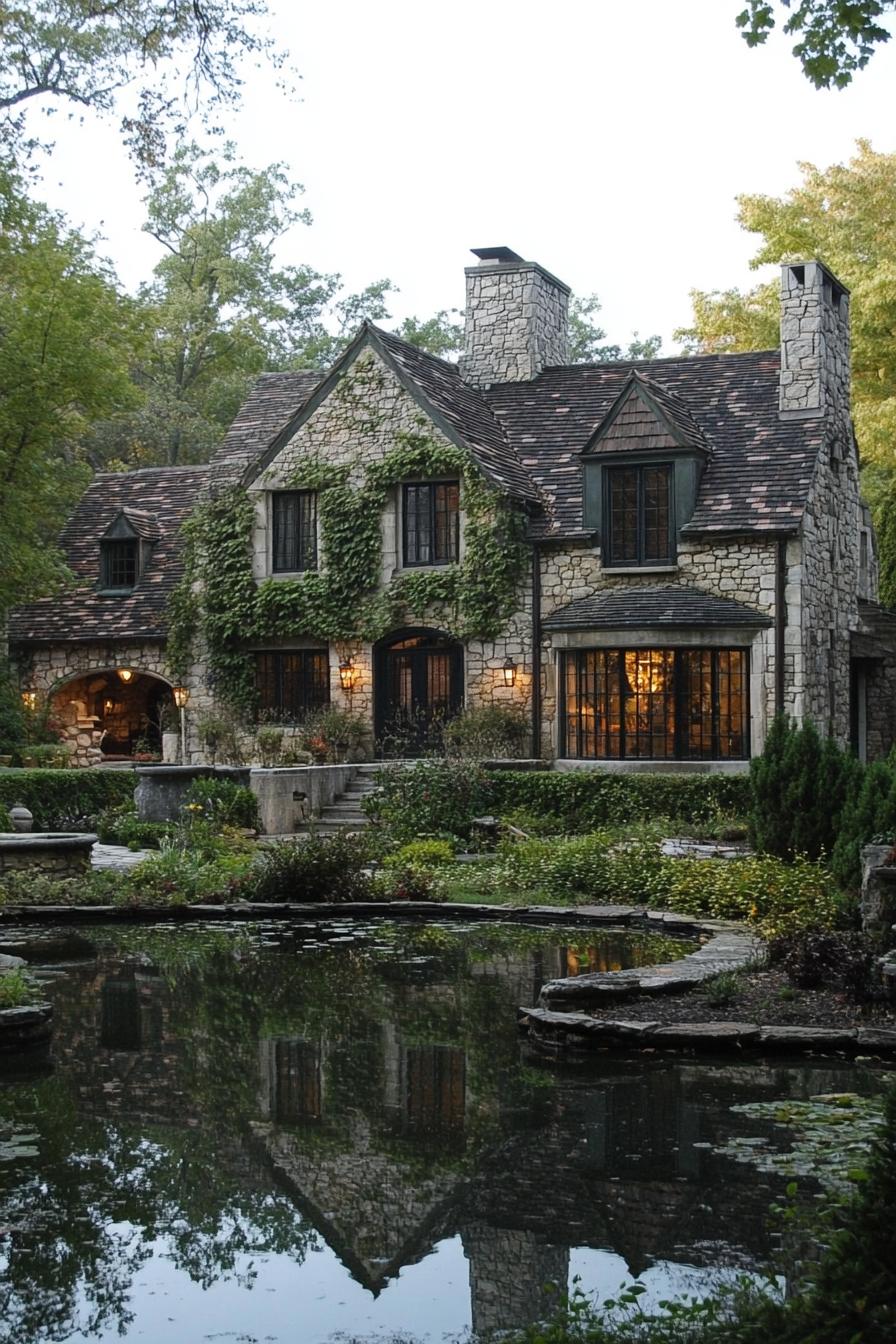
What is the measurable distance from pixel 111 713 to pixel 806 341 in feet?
53.2

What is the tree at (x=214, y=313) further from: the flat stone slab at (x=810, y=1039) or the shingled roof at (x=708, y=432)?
the flat stone slab at (x=810, y=1039)

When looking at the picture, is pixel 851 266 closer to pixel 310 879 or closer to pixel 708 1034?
pixel 310 879

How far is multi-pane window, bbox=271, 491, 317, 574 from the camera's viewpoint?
2828cm

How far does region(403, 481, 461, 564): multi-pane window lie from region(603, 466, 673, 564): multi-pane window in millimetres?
2787

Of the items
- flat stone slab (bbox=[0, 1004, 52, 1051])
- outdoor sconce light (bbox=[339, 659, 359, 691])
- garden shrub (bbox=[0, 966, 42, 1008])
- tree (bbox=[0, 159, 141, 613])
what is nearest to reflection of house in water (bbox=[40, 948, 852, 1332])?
flat stone slab (bbox=[0, 1004, 52, 1051])

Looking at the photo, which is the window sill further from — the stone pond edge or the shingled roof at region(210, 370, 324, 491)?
the stone pond edge

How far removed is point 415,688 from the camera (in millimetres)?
27172

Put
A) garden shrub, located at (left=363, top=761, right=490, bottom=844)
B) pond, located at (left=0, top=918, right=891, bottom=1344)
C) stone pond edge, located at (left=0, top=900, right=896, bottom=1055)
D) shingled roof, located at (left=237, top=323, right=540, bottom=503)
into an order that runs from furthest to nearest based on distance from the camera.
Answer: shingled roof, located at (left=237, top=323, right=540, bottom=503) < garden shrub, located at (left=363, top=761, right=490, bottom=844) < stone pond edge, located at (left=0, top=900, right=896, bottom=1055) < pond, located at (left=0, top=918, right=891, bottom=1344)

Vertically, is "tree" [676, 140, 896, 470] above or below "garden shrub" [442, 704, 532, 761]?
above

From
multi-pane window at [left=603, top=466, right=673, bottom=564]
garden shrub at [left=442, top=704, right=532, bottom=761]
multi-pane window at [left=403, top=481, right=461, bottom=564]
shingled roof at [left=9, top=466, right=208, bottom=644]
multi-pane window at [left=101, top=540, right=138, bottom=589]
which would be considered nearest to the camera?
garden shrub at [left=442, top=704, right=532, bottom=761]

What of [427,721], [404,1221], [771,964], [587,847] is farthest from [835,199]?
[404,1221]

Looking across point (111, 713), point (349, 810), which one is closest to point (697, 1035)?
point (349, 810)

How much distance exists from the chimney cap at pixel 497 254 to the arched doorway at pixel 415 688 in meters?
8.06

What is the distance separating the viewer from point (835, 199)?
122 ft
